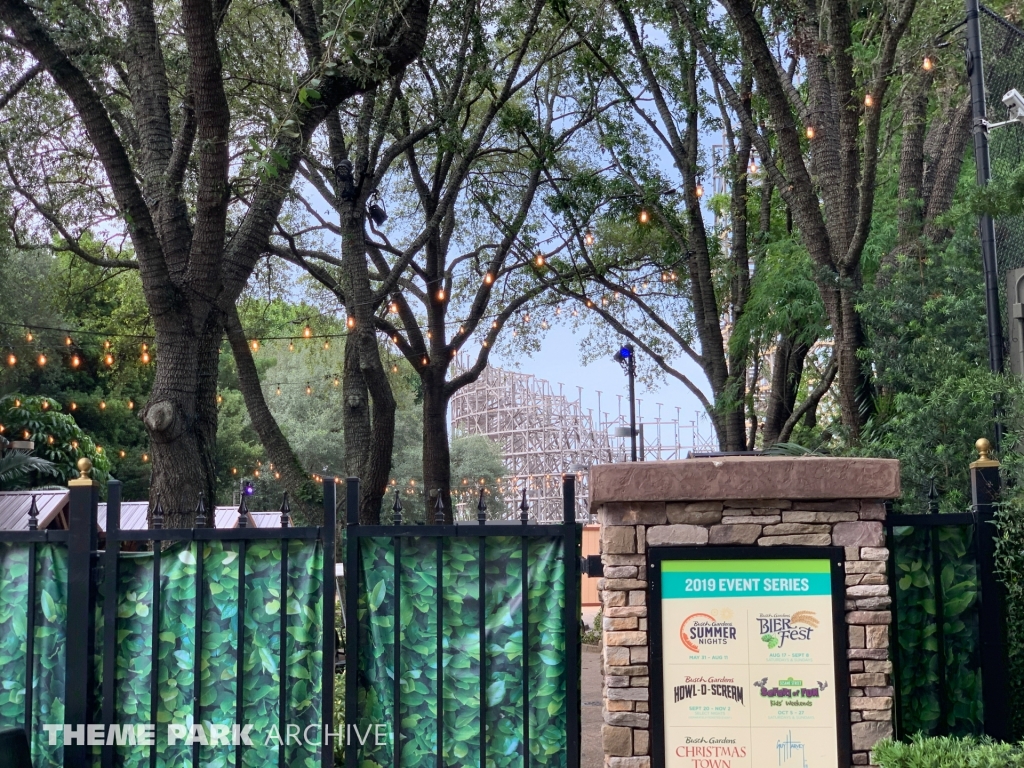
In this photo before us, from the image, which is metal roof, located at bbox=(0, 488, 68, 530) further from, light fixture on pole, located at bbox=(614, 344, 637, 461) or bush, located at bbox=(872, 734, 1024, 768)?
bush, located at bbox=(872, 734, 1024, 768)

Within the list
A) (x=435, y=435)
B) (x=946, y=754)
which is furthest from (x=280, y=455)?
(x=946, y=754)

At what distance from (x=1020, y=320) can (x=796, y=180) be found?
12.1ft

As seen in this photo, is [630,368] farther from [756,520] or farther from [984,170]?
[756,520]

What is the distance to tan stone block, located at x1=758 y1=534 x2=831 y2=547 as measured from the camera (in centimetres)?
504

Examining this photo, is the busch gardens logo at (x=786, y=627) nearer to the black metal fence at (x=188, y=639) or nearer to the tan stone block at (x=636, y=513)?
the tan stone block at (x=636, y=513)

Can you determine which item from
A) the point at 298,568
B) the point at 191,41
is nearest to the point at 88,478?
the point at 298,568

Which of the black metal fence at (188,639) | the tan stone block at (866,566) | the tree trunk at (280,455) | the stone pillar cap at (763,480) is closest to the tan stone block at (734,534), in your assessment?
the stone pillar cap at (763,480)

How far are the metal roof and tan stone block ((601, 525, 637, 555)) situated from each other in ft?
42.9

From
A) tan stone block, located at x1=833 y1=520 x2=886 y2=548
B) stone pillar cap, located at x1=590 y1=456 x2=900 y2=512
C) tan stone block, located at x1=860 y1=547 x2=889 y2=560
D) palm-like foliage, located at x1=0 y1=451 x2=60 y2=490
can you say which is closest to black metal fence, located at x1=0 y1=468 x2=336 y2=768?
stone pillar cap, located at x1=590 y1=456 x2=900 y2=512

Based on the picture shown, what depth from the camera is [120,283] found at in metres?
22.8

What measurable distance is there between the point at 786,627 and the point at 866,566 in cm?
49

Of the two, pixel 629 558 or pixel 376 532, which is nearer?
pixel 629 558

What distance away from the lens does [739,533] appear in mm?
5082

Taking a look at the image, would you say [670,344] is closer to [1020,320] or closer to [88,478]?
[1020,320]
